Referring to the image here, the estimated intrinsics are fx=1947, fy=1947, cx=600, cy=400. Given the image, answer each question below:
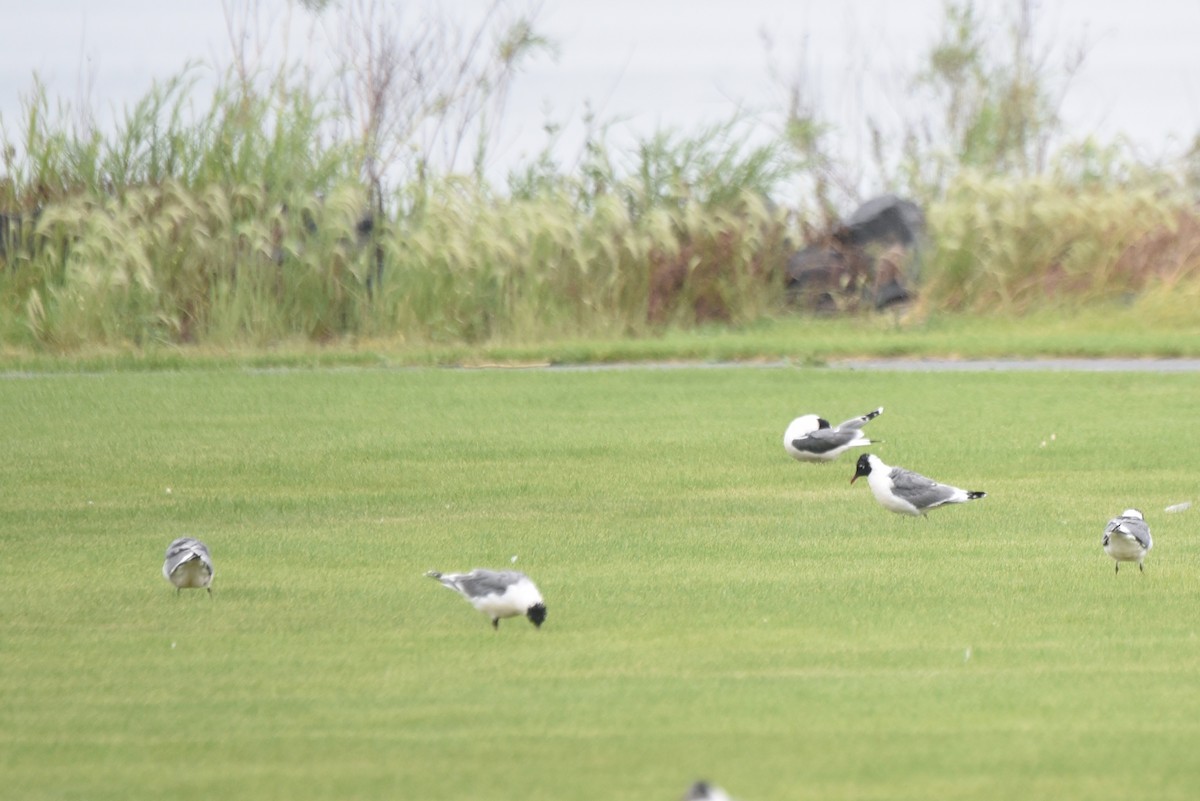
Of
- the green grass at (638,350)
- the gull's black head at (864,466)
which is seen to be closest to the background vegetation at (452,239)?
the green grass at (638,350)

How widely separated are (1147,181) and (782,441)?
53.7ft

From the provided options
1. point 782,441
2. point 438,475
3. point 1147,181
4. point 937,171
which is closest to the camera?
point 438,475

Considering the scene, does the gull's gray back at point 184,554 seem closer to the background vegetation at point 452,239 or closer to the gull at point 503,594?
the gull at point 503,594

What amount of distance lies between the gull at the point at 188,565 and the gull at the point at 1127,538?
13.6 ft

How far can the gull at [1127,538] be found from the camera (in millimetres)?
8969

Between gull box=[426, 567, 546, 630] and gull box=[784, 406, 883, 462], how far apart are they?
603 cm

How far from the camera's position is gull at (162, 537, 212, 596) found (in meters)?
8.68

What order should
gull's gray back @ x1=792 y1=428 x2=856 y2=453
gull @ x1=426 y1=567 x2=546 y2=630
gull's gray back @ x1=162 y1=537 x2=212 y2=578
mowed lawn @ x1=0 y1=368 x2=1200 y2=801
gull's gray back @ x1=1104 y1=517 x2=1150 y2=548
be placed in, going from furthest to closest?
gull's gray back @ x1=792 y1=428 x2=856 y2=453
gull's gray back @ x1=1104 y1=517 x2=1150 y2=548
gull's gray back @ x1=162 y1=537 x2=212 y2=578
gull @ x1=426 y1=567 x2=546 y2=630
mowed lawn @ x1=0 y1=368 x2=1200 y2=801

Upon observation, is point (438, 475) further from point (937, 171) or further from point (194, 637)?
point (937, 171)

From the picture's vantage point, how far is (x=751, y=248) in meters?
26.0

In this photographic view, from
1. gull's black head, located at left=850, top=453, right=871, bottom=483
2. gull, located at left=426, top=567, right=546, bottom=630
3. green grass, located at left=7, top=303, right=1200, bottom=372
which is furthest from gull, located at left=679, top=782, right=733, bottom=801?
green grass, located at left=7, top=303, right=1200, bottom=372

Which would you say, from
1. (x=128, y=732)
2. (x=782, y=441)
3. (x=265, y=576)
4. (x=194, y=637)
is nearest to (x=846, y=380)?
(x=782, y=441)

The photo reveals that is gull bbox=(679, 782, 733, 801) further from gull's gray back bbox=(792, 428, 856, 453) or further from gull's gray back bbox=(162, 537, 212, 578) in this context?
gull's gray back bbox=(792, 428, 856, 453)

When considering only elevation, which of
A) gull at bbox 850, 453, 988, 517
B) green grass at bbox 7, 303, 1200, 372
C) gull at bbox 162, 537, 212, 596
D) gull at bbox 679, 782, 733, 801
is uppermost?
gull at bbox 679, 782, 733, 801
